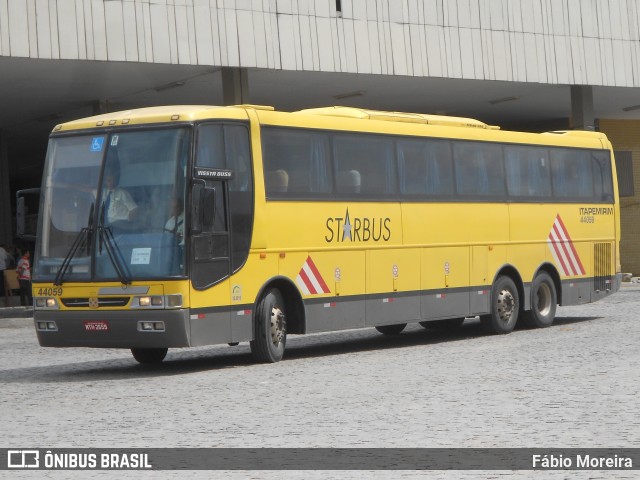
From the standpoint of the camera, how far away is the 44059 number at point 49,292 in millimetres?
16312

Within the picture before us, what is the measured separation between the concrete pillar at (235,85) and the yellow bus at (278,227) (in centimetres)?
967

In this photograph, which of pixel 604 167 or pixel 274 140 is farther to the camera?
pixel 604 167

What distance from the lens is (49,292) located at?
16.4m

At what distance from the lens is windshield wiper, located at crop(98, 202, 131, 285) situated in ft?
51.9

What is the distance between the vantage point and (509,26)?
35.2 m

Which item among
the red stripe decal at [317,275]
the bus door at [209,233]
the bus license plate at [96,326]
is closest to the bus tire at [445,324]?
the red stripe decal at [317,275]

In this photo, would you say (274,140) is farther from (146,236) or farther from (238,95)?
(238,95)

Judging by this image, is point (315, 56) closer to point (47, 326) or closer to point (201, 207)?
point (201, 207)

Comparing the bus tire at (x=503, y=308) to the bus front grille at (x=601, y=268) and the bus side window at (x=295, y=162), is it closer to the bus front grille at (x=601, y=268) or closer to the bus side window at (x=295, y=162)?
the bus front grille at (x=601, y=268)

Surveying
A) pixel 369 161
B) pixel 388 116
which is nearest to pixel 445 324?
pixel 388 116

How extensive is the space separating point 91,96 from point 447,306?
1653 centimetres

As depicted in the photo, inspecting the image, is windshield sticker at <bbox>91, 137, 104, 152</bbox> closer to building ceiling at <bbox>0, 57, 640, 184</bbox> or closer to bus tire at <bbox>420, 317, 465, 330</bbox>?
bus tire at <bbox>420, 317, 465, 330</bbox>
